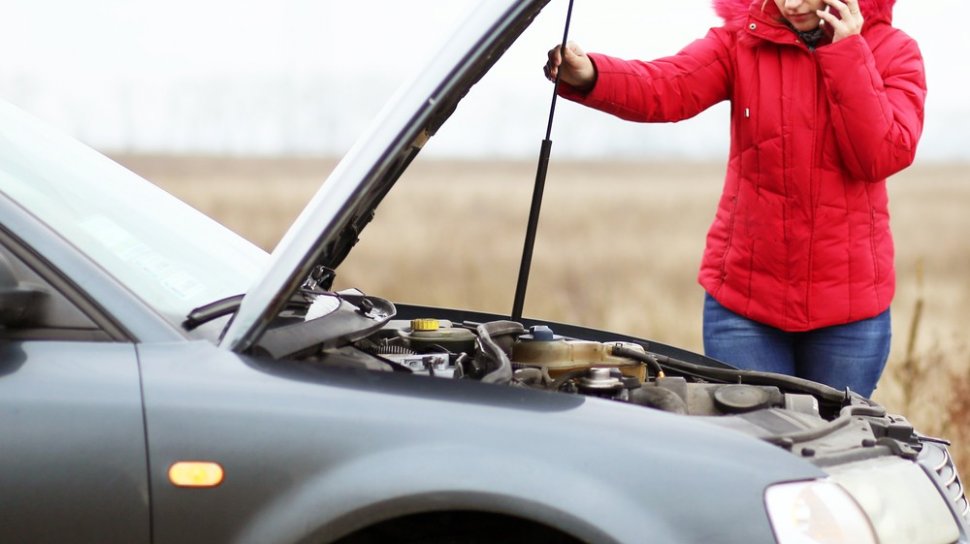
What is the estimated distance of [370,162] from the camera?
218 cm

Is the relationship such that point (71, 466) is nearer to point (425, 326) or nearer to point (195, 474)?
point (195, 474)

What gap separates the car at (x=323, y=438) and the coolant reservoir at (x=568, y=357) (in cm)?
45

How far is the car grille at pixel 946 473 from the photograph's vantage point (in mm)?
2479

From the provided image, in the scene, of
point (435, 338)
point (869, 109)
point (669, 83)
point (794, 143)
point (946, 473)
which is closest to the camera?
point (946, 473)

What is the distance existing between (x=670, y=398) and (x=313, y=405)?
0.82m

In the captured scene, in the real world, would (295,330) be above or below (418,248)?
below

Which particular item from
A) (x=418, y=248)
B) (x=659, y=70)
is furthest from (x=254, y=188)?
(x=659, y=70)

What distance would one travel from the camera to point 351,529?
2.01 m

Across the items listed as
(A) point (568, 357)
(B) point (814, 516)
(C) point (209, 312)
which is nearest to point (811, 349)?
(A) point (568, 357)

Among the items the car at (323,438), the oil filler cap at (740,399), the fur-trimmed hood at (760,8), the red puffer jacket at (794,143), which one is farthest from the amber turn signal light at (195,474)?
the fur-trimmed hood at (760,8)

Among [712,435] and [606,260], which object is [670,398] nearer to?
[712,435]

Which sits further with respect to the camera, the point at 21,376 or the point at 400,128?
the point at 400,128

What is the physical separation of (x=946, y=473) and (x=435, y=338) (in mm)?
1164

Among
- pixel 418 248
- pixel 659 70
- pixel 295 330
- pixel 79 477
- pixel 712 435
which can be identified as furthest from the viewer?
pixel 418 248
